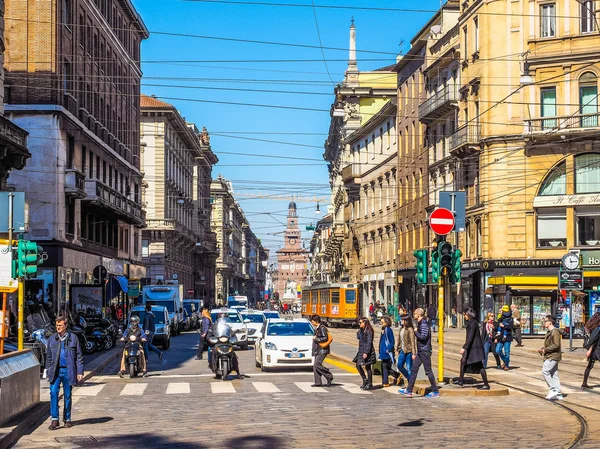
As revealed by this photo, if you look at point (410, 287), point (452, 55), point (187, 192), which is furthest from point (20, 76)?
point (187, 192)

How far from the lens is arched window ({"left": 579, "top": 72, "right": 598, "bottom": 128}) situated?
48406 mm

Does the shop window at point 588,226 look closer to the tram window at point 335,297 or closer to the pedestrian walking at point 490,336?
the tram window at point 335,297

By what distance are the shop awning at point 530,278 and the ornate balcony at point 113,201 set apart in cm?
2056

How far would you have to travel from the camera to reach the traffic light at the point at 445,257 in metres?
21.9

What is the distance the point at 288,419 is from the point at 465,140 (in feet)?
128

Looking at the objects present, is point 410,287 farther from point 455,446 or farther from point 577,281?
point 455,446

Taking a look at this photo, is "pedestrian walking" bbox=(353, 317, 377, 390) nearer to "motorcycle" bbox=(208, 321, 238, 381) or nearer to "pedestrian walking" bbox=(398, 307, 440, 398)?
"pedestrian walking" bbox=(398, 307, 440, 398)

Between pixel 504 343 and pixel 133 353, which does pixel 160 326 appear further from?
pixel 504 343

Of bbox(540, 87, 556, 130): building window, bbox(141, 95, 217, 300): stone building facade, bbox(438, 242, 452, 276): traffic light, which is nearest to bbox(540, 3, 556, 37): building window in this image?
bbox(540, 87, 556, 130): building window

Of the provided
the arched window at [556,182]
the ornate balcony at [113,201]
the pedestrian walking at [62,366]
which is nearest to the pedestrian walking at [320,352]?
the pedestrian walking at [62,366]

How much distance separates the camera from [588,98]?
48938 mm

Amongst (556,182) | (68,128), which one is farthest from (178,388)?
(556,182)

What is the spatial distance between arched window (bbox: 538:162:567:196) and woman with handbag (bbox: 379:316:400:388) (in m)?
29.7

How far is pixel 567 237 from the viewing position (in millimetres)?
49969
